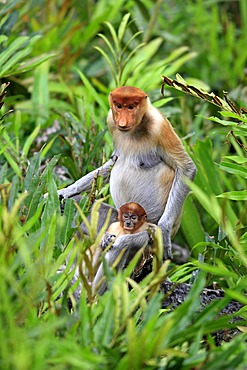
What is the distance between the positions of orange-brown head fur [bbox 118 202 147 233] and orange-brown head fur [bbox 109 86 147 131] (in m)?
0.30

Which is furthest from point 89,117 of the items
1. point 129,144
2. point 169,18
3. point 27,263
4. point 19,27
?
point 169,18

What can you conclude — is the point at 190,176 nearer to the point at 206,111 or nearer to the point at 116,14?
the point at 206,111

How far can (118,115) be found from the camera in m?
3.27

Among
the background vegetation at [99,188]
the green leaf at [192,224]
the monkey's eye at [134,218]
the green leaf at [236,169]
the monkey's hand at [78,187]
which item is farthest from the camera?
the green leaf at [192,224]

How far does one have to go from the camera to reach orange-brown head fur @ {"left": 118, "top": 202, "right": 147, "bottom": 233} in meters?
3.18

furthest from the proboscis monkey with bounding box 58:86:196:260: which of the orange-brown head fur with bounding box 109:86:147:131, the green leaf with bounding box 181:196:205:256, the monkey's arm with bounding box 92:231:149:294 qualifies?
the green leaf with bounding box 181:196:205:256

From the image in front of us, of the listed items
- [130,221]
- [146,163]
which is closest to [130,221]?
[130,221]

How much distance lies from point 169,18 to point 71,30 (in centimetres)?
144

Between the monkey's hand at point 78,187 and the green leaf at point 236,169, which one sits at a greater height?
the monkey's hand at point 78,187

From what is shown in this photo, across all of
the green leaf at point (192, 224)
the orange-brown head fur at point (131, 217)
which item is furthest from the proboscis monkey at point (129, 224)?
the green leaf at point (192, 224)

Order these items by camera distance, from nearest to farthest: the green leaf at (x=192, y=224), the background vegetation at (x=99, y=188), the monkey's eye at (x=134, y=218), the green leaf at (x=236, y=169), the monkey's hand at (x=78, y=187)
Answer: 1. the background vegetation at (x=99, y=188)
2. the green leaf at (x=236, y=169)
3. the monkey's eye at (x=134, y=218)
4. the monkey's hand at (x=78, y=187)
5. the green leaf at (x=192, y=224)

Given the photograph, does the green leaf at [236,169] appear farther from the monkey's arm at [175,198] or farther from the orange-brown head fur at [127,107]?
the orange-brown head fur at [127,107]

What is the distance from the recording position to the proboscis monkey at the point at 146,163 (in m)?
3.26

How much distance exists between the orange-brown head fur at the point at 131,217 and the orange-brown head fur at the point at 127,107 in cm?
30
